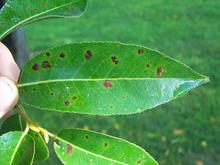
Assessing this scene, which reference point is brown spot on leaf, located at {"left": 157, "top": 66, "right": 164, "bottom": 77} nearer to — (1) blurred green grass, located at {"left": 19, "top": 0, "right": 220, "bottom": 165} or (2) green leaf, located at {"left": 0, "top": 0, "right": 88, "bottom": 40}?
(2) green leaf, located at {"left": 0, "top": 0, "right": 88, "bottom": 40}

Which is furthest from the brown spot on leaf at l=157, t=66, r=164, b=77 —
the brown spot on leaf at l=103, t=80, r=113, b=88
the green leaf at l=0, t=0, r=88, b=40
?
the green leaf at l=0, t=0, r=88, b=40

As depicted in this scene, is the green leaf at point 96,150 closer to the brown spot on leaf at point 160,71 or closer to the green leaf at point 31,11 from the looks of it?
the brown spot on leaf at point 160,71

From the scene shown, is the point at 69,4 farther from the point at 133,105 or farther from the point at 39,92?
the point at 133,105

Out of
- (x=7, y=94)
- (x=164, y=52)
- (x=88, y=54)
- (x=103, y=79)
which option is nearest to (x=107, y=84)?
(x=103, y=79)

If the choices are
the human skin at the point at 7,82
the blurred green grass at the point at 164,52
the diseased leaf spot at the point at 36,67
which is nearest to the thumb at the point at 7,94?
the human skin at the point at 7,82

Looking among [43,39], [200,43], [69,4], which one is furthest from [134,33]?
[69,4]

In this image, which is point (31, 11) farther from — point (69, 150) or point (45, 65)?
point (69, 150)

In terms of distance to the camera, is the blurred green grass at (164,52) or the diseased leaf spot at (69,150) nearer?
the diseased leaf spot at (69,150)
